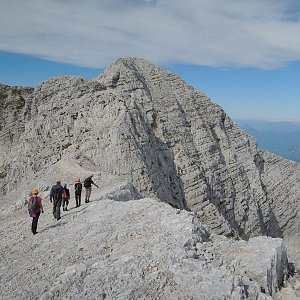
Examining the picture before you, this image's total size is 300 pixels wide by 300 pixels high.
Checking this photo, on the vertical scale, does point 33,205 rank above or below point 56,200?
above

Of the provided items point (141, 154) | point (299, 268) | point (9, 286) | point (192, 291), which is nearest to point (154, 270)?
point (192, 291)

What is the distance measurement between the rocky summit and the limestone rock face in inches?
7.6

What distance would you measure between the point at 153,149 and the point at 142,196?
1089cm

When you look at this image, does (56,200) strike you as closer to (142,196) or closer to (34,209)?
(34,209)

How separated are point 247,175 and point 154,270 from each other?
54728 millimetres

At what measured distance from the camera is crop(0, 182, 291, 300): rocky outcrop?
12375 mm

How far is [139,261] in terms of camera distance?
13.7 meters

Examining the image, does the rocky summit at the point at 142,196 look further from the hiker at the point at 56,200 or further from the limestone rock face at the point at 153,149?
the hiker at the point at 56,200

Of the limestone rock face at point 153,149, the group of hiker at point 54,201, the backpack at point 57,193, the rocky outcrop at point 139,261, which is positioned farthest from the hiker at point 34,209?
the limestone rock face at point 153,149

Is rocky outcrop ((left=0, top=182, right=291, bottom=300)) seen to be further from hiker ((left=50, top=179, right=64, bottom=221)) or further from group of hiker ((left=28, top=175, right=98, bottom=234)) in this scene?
hiker ((left=50, top=179, right=64, bottom=221))

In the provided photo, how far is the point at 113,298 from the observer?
12039mm

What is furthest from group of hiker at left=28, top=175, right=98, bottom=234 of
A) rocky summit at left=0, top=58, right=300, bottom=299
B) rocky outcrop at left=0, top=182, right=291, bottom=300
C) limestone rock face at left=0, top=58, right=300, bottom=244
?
limestone rock face at left=0, top=58, right=300, bottom=244

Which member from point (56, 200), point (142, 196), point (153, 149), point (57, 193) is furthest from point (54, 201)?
point (153, 149)

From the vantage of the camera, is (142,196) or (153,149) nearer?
(142,196)
